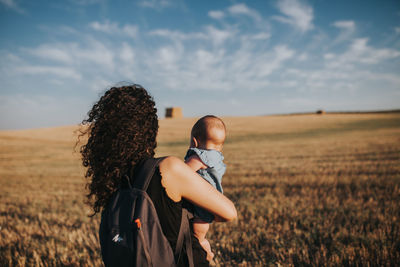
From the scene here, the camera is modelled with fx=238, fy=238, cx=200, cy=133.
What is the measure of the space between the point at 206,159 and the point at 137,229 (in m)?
0.76

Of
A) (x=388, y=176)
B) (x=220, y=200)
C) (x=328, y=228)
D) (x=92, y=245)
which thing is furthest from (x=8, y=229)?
(x=388, y=176)

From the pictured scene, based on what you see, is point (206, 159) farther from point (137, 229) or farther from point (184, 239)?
point (137, 229)

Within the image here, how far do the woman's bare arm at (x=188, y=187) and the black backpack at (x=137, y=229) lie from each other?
3.7 inches

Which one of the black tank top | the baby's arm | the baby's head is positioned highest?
the baby's head

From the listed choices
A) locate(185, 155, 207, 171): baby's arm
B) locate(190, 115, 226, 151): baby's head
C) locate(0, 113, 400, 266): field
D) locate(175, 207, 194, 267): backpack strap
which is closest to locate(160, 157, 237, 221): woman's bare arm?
locate(175, 207, 194, 267): backpack strap

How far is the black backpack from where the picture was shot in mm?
1335

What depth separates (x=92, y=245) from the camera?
3.87 metres

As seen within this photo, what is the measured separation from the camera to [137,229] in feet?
4.33

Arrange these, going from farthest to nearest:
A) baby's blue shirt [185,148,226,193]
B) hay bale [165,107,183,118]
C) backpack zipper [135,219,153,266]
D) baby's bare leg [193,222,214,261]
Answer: hay bale [165,107,183,118]
baby's blue shirt [185,148,226,193]
baby's bare leg [193,222,214,261]
backpack zipper [135,219,153,266]

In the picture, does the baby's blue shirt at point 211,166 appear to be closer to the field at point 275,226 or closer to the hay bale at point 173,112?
the field at point 275,226

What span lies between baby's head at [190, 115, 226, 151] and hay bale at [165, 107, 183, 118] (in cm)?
7532

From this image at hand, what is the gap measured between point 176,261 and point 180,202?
14.6 inches

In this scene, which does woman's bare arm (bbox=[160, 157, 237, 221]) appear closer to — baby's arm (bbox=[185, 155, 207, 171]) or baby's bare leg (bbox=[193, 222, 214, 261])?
baby's bare leg (bbox=[193, 222, 214, 261])

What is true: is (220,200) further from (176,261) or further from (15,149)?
(15,149)
